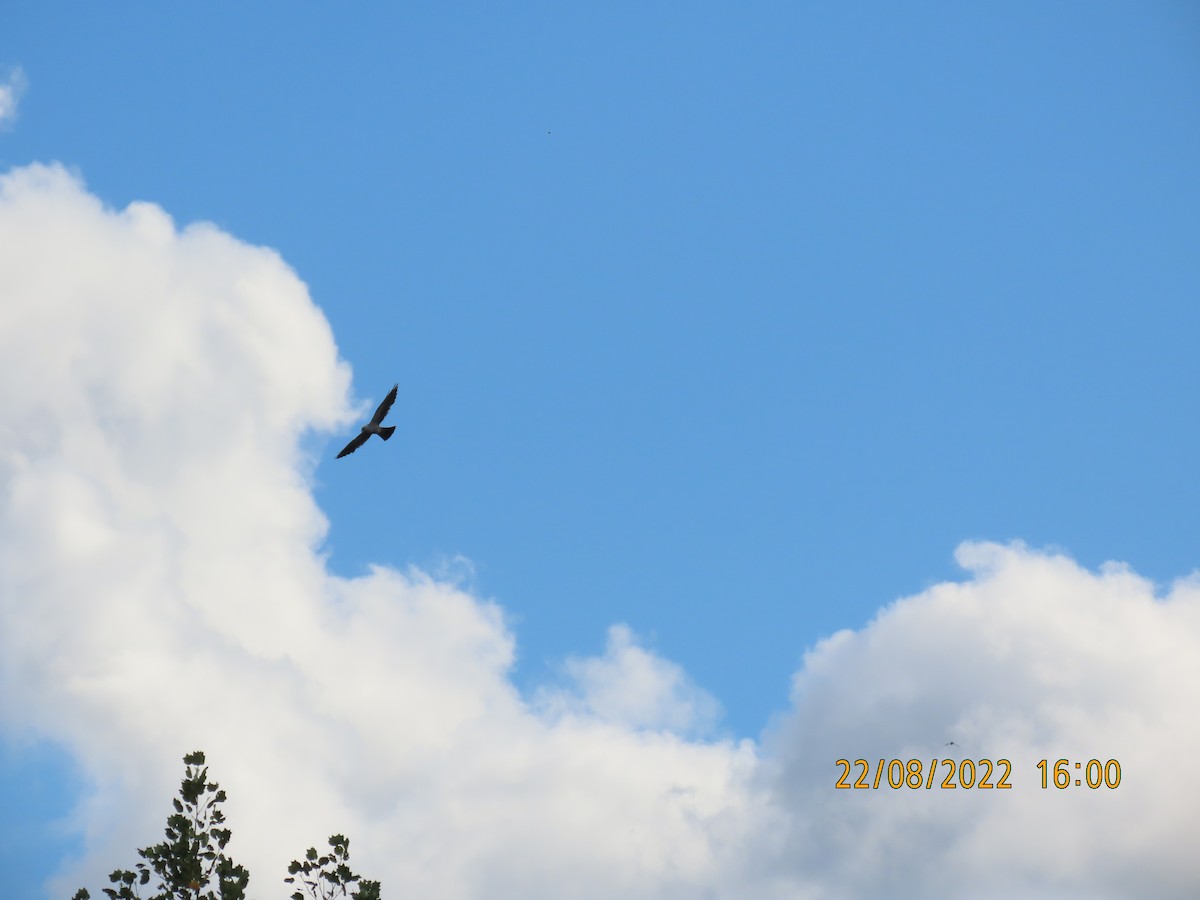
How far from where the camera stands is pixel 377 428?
46.8m

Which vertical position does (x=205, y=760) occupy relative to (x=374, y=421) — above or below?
below

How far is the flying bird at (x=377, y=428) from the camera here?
46.6m

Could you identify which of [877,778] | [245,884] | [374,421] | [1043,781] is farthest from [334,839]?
[1043,781]

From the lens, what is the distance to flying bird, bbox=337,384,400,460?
46.6m

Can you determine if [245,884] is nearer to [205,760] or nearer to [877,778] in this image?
[205,760]

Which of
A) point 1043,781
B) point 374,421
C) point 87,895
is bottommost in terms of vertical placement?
point 87,895

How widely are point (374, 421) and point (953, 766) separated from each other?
1041 inches

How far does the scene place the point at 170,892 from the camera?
35.3 meters

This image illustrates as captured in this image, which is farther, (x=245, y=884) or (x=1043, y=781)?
(x=1043, y=781)

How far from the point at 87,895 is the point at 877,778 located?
29.0 metres

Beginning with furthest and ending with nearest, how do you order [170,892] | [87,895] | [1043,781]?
[1043,781] → [170,892] → [87,895]

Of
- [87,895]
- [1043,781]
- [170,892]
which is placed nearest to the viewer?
[87,895]

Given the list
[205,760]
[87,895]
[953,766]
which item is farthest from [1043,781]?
[87,895]

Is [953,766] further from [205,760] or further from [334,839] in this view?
[205,760]
